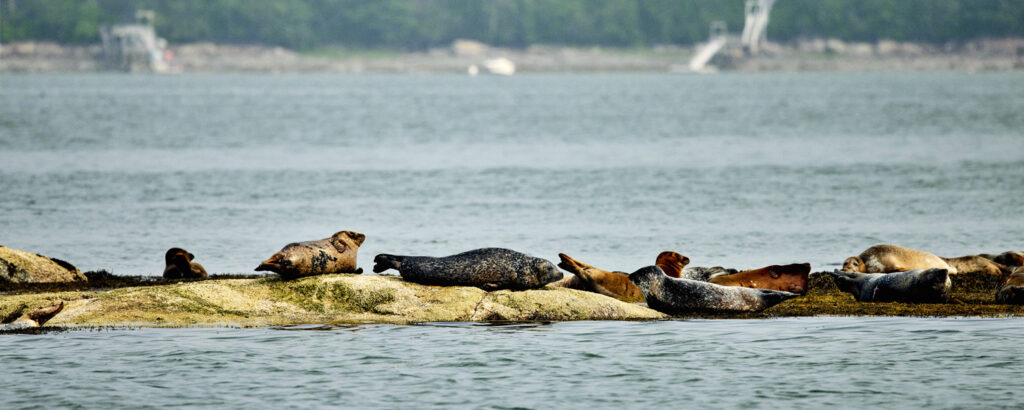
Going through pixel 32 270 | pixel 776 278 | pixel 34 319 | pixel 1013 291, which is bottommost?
pixel 34 319

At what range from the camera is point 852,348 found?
51.0ft

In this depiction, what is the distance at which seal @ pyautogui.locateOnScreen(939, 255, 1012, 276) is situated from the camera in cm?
2069

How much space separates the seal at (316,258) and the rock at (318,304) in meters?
0.16

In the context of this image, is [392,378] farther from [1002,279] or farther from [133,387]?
[1002,279]

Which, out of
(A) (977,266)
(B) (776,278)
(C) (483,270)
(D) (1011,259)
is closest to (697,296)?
(B) (776,278)

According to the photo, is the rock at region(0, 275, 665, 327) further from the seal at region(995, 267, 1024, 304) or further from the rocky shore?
the seal at region(995, 267, 1024, 304)

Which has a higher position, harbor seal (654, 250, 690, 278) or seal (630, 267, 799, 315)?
harbor seal (654, 250, 690, 278)

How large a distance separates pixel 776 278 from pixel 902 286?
1637mm

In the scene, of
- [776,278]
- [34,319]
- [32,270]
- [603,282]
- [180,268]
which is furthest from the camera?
[180,268]

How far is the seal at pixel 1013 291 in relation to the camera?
17.7 m

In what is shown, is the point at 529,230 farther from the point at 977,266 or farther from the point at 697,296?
the point at 697,296

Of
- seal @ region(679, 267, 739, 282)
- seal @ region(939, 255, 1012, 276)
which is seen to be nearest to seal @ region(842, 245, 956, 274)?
seal @ region(939, 255, 1012, 276)

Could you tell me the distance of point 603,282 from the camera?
1881 centimetres

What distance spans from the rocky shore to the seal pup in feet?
0.40
